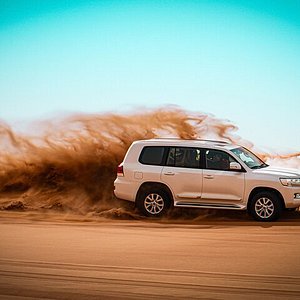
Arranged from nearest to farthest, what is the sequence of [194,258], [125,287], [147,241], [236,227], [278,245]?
[125,287] → [194,258] → [278,245] → [147,241] → [236,227]

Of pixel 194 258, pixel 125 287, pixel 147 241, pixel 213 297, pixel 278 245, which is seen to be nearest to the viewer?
pixel 213 297

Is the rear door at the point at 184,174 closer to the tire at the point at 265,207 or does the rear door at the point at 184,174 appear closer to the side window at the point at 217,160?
the side window at the point at 217,160

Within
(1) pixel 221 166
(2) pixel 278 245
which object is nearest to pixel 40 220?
(1) pixel 221 166

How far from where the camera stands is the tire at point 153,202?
1463 centimetres

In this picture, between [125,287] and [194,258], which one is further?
[194,258]

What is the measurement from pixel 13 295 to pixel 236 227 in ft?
23.2

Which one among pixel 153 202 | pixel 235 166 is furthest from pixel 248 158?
pixel 153 202

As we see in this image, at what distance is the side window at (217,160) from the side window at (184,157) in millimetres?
234

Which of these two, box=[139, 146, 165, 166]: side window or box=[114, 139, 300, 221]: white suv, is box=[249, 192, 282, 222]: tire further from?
box=[139, 146, 165, 166]: side window

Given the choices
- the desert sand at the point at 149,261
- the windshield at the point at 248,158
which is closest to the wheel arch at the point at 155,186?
the desert sand at the point at 149,261

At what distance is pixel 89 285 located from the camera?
6.69 metres

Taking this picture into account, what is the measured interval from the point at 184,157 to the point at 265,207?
2.22 metres

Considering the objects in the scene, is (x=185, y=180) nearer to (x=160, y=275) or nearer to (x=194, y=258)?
(x=194, y=258)

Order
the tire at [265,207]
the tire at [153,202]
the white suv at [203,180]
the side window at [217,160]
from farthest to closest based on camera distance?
the tire at [153,202]
the side window at [217,160]
the white suv at [203,180]
the tire at [265,207]
